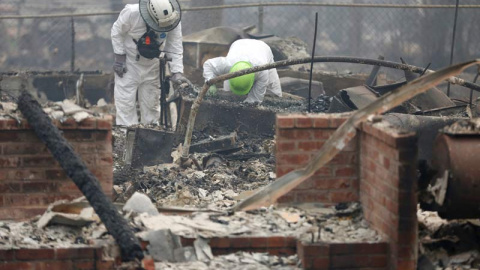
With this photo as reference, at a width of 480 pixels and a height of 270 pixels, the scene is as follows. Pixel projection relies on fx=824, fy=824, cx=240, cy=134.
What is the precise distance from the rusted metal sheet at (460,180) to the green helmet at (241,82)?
6.60 metres

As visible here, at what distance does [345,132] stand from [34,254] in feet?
6.94

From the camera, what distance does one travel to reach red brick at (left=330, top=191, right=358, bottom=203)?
560cm

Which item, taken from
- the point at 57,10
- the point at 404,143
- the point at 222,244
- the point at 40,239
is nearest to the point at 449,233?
the point at 404,143

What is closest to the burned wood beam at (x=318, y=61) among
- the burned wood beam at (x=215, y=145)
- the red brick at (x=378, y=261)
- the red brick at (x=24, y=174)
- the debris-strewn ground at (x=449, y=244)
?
the burned wood beam at (x=215, y=145)

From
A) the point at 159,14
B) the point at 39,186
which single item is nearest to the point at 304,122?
the point at 39,186

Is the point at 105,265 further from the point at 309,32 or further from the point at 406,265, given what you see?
the point at 309,32

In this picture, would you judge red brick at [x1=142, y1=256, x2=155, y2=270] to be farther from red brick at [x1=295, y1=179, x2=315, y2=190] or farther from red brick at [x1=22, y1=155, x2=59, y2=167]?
red brick at [x1=295, y1=179, x2=315, y2=190]

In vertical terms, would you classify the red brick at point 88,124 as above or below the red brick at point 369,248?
above

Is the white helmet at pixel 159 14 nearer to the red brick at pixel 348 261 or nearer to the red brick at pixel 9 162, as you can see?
the red brick at pixel 9 162

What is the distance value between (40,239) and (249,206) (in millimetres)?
1411

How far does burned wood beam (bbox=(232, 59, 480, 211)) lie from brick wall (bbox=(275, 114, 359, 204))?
0.43ft

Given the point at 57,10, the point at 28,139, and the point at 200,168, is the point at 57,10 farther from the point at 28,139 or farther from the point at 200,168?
the point at 28,139

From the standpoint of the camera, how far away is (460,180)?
5.29 metres

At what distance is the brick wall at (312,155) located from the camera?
18.3 feet
